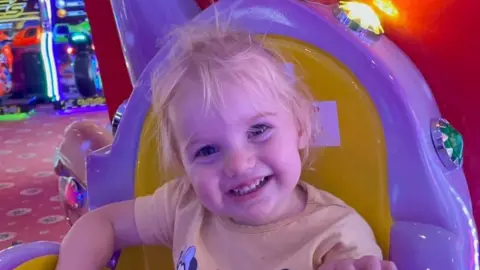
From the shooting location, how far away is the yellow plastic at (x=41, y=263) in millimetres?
603

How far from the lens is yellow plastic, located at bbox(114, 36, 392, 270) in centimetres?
58

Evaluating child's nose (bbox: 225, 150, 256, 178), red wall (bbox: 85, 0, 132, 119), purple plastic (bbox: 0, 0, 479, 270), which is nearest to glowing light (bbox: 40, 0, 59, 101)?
red wall (bbox: 85, 0, 132, 119)

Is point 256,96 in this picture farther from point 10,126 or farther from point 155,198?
point 10,126

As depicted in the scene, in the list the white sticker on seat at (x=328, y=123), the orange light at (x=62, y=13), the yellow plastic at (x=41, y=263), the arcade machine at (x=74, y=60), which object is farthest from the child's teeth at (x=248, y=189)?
the orange light at (x=62, y=13)

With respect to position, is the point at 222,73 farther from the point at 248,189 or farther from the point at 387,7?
the point at 387,7

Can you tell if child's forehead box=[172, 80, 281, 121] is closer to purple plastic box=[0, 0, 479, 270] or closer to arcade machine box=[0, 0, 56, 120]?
purple plastic box=[0, 0, 479, 270]

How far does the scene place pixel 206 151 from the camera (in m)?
0.53

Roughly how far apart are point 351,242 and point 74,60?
2510 mm

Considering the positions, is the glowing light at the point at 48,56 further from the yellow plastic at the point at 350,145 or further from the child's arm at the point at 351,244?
the child's arm at the point at 351,244

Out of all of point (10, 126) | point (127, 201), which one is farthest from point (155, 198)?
point (10, 126)

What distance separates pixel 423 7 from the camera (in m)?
0.70

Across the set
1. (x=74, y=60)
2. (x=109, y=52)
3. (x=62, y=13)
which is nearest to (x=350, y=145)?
(x=109, y=52)

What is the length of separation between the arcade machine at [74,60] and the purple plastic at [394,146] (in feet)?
7.26

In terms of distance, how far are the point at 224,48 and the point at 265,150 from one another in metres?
0.10
